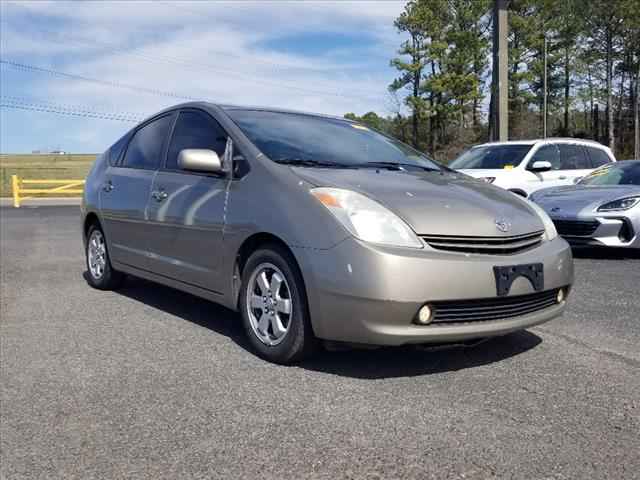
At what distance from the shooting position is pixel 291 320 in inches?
141

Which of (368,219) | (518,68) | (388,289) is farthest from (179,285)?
(518,68)

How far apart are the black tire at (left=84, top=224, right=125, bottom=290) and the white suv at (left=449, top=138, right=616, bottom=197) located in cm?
631

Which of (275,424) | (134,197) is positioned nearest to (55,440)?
(275,424)

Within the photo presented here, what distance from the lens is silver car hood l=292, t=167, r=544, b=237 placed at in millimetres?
3439

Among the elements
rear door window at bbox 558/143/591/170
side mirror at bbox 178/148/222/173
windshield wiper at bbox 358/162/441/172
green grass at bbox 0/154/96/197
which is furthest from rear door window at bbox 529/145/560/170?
green grass at bbox 0/154/96/197

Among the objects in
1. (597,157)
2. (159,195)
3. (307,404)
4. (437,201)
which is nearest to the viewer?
(307,404)

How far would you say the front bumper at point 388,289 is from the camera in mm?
3229

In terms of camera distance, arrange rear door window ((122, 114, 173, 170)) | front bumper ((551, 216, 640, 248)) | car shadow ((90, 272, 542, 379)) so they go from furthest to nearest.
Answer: front bumper ((551, 216, 640, 248)) → rear door window ((122, 114, 173, 170)) → car shadow ((90, 272, 542, 379))

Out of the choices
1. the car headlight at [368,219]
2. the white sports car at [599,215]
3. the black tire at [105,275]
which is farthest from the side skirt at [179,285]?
the white sports car at [599,215]

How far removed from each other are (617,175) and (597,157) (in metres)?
3.37

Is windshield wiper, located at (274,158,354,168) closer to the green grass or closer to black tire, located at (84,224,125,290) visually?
Answer: black tire, located at (84,224,125,290)

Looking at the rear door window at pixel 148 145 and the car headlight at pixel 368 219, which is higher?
the rear door window at pixel 148 145

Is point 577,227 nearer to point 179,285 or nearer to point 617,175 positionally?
point 617,175

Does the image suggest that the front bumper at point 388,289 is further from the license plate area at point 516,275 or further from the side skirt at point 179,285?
the side skirt at point 179,285
